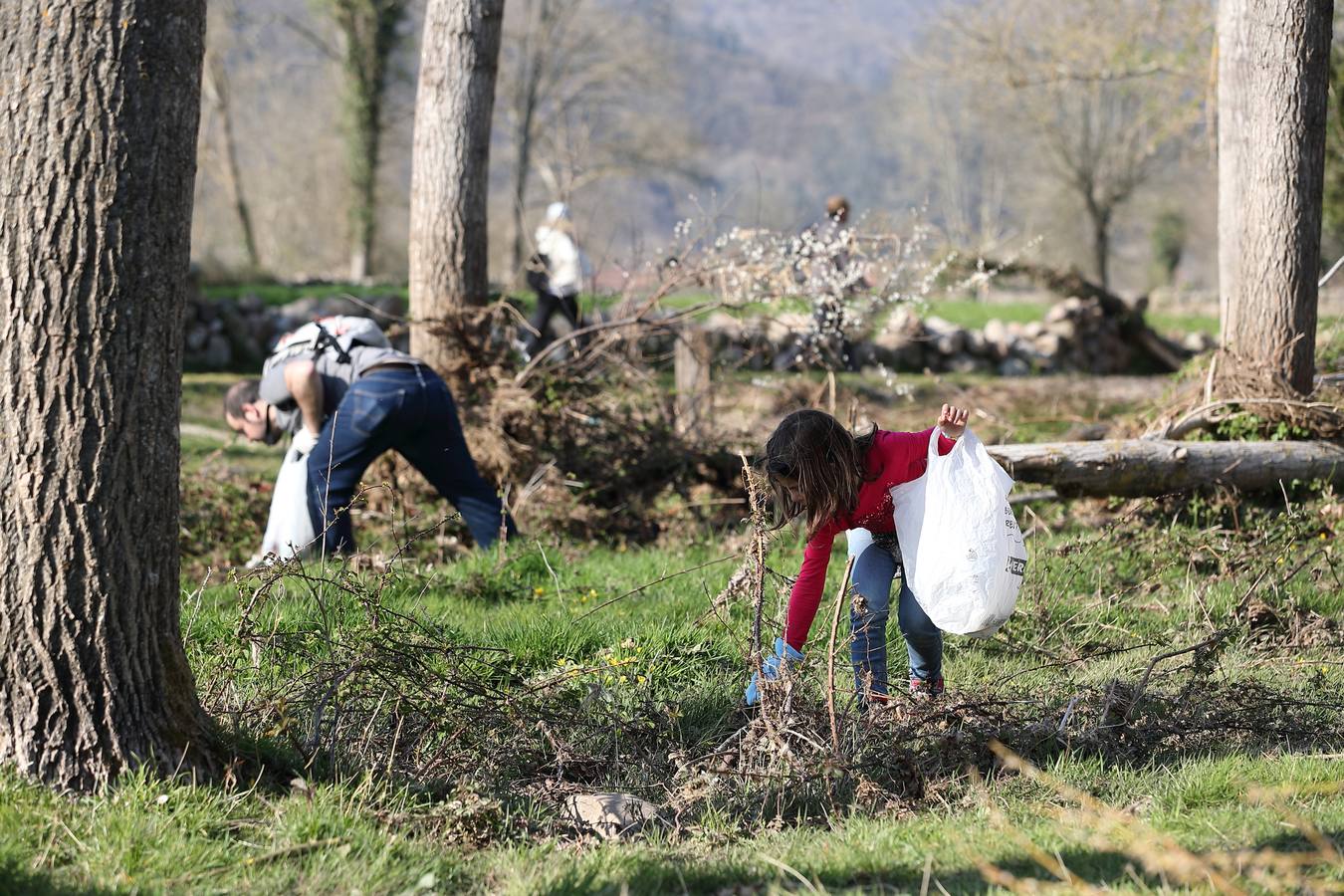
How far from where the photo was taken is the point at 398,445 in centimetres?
642

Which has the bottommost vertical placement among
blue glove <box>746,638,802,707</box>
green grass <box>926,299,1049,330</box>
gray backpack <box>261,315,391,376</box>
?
blue glove <box>746,638,802,707</box>

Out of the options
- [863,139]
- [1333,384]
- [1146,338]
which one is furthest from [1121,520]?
[863,139]

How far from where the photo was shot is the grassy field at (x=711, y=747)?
3086mm

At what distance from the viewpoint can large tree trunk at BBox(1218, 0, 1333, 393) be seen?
714 cm

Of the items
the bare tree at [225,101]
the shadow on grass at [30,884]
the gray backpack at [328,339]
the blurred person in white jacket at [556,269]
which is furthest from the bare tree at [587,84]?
the shadow on grass at [30,884]

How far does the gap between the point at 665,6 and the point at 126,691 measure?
39.5m

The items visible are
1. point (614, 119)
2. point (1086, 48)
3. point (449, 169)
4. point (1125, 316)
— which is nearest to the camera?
point (449, 169)

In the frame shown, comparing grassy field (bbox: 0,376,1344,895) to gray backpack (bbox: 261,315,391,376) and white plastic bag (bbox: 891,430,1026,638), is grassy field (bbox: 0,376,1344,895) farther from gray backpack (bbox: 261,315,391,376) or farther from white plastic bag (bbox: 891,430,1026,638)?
gray backpack (bbox: 261,315,391,376)

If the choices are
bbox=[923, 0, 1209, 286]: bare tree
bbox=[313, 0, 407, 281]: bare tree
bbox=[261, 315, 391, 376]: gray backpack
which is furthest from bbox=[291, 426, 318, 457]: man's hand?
bbox=[313, 0, 407, 281]: bare tree

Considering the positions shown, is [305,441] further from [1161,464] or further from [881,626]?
[1161,464]

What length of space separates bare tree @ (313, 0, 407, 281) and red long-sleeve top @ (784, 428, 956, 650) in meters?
26.5

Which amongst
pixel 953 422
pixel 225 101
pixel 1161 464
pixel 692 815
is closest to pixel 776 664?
pixel 692 815

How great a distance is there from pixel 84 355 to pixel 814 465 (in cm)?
228

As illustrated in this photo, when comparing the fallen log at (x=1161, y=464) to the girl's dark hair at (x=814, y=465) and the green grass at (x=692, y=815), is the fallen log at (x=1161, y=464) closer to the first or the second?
the green grass at (x=692, y=815)
